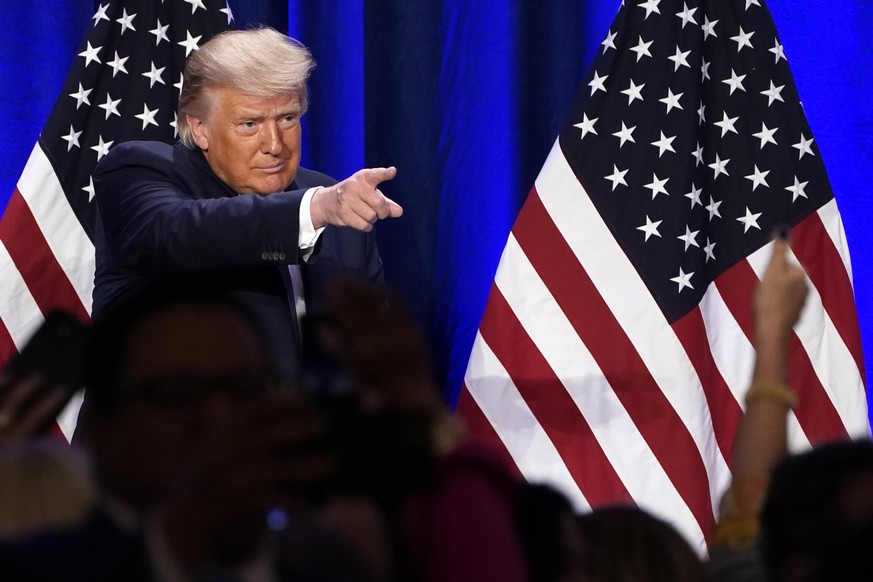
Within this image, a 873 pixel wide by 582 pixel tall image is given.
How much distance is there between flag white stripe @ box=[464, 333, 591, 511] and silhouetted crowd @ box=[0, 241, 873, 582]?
81.2 inches

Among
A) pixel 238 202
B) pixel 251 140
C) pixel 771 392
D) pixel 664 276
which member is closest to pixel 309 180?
pixel 251 140

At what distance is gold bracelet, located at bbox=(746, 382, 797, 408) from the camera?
1670mm

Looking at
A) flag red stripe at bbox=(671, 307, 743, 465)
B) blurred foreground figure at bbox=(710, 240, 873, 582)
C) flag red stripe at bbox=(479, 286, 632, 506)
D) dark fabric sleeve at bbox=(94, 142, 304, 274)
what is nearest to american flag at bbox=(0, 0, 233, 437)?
dark fabric sleeve at bbox=(94, 142, 304, 274)

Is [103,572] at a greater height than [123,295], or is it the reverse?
[103,572]

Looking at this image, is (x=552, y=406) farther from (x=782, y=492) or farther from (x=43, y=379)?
(x=43, y=379)

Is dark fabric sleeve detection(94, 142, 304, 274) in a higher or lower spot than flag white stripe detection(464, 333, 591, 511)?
higher

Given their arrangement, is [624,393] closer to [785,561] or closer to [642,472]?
[642,472]

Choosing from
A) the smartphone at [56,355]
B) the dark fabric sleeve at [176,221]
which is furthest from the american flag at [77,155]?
the smartphone at [56,355]

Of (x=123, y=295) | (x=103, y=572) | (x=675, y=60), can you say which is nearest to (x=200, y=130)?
(x=123, y=295)

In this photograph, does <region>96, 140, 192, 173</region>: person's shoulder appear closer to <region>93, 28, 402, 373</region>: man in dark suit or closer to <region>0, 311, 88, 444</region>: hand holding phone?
<region>93, 28, 402, 373</region>: man in dark suit

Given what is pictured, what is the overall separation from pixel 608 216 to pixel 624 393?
1.39 ft

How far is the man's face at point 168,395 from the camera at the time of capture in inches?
42.4

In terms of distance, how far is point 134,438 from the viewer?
1090mm

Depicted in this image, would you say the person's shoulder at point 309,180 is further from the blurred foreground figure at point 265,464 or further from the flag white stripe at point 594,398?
the blurred foreground figure at point 265,464
